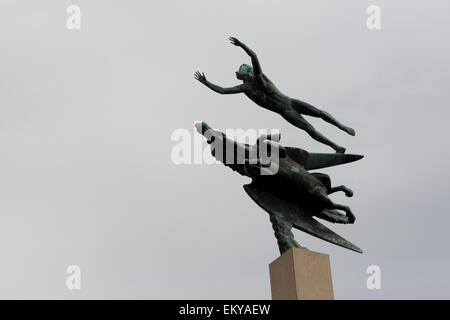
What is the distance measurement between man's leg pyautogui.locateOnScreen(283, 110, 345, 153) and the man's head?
77 cm

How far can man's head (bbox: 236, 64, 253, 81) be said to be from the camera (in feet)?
33.2

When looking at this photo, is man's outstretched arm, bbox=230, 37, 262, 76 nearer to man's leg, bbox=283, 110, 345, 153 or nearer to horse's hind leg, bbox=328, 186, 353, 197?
man's leg, bbox=283, 110, 345, 153

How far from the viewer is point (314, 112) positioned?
1036cm

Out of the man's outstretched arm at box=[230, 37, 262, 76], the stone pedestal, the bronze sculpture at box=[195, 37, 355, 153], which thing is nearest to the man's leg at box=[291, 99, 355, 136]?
the bronze sculpture at box=[195, 37, 355, 153]

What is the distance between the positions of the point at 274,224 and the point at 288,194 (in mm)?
497

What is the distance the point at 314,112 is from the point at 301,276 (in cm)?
276

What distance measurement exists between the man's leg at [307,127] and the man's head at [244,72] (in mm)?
774

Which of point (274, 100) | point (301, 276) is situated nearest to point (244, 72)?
point (274, 100)

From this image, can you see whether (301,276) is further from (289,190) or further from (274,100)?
(274,100)

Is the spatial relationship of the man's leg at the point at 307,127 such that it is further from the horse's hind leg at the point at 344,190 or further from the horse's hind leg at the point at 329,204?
the horse's hind leg at the point at 329,204

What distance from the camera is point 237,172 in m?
9.67
